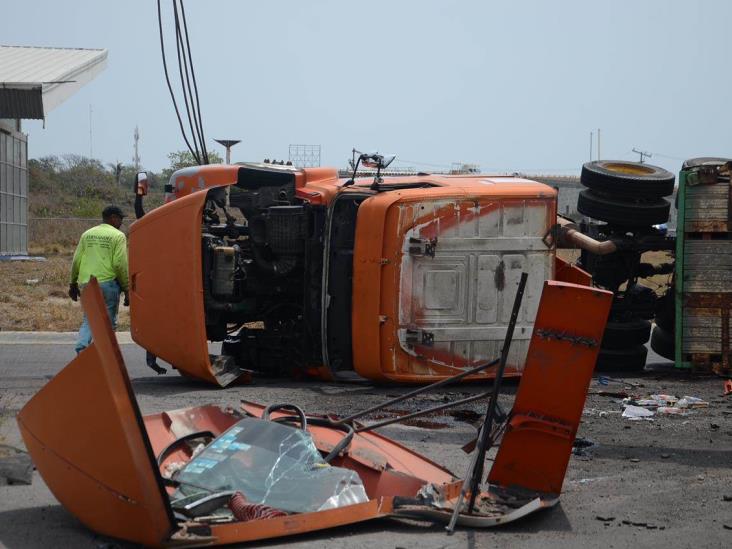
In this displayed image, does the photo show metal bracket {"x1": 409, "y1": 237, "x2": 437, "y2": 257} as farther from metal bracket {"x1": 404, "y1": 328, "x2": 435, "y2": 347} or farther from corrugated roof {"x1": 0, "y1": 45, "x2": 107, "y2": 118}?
corrugated roof {"x1": 0, "y1": 45, "x2": 107, "y2": 118}

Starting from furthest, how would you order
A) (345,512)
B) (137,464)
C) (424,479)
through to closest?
(424,479) < (345,512) < (137,464)

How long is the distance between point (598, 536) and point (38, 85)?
20.4 m

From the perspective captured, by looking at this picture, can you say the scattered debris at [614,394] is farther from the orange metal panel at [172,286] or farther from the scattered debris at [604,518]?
the scattered debris at [604,518]

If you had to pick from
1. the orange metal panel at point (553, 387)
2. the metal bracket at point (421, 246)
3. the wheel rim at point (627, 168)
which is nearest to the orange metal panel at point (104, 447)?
the orange metal panel at point (553, 387)

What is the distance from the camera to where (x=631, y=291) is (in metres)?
10.6

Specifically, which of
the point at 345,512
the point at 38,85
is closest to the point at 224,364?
the point at 345,512

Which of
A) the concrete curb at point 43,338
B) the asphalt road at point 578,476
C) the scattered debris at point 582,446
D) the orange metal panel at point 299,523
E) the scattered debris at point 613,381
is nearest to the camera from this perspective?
the orange metal panel at point 299,523

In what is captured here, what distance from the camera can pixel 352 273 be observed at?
9.09 meters

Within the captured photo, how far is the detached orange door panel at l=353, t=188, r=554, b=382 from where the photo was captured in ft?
29.2

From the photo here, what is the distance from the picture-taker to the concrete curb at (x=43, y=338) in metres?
12.9

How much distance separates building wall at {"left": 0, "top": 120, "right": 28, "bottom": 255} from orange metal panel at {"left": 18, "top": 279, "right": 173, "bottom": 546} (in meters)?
23.0

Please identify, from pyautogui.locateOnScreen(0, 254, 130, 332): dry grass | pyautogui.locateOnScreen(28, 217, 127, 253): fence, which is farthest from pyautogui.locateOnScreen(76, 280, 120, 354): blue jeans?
pyautogui.locateOnScreen(28, 217, 127, 253): fence

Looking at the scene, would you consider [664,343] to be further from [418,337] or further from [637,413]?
[418,337]

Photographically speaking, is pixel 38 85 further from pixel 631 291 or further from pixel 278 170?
pixel 631 291
